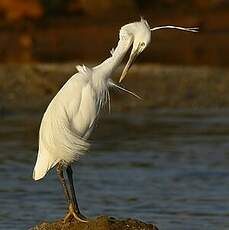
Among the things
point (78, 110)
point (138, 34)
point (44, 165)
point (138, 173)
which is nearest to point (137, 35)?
point (138, 34)

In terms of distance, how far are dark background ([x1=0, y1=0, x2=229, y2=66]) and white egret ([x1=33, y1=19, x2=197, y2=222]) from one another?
1760cm

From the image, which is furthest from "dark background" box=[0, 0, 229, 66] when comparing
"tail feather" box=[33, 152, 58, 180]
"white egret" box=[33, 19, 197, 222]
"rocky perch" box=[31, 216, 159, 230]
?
"rocky perch" box=[31, 216, 159, 230]

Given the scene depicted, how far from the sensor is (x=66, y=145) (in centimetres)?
1026

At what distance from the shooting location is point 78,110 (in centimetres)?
1045

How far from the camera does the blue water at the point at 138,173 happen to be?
13.0m

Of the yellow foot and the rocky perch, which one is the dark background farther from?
the rocky perch

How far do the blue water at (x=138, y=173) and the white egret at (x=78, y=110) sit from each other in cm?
→ 197

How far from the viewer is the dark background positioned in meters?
29.9

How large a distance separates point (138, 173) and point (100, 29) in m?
18.5

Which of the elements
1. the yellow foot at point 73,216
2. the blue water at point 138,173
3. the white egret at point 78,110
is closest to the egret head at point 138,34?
the white egret at point 78,110

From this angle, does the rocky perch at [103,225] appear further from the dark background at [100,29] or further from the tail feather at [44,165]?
the dark background at [100,29]

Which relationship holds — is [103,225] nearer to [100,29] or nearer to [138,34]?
[138,34]

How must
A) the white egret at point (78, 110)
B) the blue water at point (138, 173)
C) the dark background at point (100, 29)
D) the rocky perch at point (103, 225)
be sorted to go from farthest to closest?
the dark background at point (100, 29), the blue water at point (138, 173), the white egret at point (78, 110), the rocky perch at point (103, 225)

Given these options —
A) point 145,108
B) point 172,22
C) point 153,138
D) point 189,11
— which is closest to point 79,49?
point 172,22
